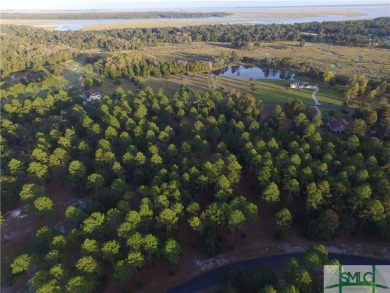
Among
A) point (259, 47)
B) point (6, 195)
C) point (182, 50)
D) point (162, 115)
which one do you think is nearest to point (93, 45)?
point (182, 50)

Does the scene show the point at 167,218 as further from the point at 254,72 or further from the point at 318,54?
the point at 318,54

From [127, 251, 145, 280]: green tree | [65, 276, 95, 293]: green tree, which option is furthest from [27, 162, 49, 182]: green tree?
[127, 251, 145, 280]: green tree

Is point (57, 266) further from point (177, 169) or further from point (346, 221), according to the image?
point (346, 221)

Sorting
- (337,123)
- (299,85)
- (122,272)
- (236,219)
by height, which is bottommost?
(122,272)

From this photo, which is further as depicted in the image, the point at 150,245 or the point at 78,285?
the point at 150,245

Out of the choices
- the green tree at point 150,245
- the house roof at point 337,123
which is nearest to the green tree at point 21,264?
the green tree at point 150,245

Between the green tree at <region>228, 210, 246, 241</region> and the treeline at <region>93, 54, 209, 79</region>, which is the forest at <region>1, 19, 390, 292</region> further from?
the treeline at <region>93, 54, 209, 79</region>

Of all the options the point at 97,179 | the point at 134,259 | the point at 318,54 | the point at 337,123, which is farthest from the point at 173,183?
the point at 318,54
